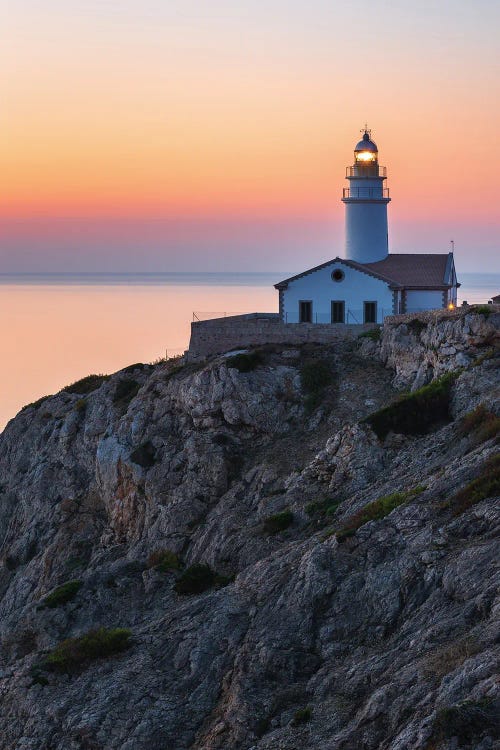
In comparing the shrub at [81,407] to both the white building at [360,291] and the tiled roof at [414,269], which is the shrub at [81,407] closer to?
the white building at [360,291]

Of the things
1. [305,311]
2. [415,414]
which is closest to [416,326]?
[415,414]

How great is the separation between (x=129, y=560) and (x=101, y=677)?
11443mm

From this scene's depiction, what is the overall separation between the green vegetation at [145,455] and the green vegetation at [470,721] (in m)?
28.0

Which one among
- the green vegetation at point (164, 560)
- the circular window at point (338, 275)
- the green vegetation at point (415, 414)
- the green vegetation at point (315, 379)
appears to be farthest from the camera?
the circular window at point (338, 275)

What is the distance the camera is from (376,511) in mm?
26891

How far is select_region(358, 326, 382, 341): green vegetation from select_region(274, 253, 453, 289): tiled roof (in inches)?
205

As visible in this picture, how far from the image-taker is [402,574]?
76.0ft

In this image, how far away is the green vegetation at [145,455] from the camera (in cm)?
4369

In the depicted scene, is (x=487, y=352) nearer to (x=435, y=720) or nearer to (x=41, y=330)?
(x=435, y=720)

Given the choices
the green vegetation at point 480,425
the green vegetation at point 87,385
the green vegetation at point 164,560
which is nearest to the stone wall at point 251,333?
the green vegetation at point 87,385

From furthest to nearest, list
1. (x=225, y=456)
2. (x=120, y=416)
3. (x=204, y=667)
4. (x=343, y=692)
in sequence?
(x=120, y=416), (x=225, y=456), (x=204, y=667), (x=343, y=692)

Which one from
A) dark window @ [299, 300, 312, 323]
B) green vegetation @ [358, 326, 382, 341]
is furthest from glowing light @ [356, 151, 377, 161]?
green vegetation @ [358, 326, 382, 341]

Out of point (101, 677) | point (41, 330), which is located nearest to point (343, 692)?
point (101, 677)

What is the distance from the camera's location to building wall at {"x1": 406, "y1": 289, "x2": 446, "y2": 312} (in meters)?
52.7
